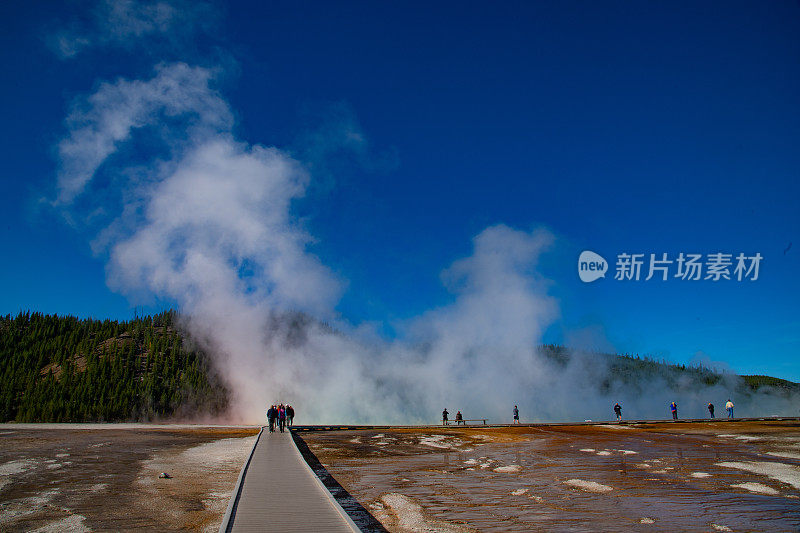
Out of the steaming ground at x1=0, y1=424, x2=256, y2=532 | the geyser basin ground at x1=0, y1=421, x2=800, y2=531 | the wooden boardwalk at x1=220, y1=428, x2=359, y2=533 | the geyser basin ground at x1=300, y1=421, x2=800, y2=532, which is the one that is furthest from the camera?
the geyser basin ground at x1=300, y1=421, x2=800, y2=532

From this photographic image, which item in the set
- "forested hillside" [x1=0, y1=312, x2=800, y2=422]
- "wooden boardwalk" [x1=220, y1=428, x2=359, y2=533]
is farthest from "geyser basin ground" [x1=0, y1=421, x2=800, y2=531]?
"forested hillside" [x1=0, y1=312, x2=800, y2=422]

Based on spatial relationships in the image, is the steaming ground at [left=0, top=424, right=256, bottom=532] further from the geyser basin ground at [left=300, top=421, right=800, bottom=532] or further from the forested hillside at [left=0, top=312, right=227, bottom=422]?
the forested hillside at [left=0, top=312, right=227, bottom=422]

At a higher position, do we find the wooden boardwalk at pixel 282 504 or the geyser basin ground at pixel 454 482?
the wooden boardwalk at pixel 282 504

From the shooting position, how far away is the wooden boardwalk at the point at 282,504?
33.3 ft

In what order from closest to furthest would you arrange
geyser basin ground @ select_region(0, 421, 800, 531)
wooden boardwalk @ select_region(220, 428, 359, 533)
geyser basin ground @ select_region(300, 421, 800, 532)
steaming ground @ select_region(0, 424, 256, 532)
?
wooden boardwalk @ select_region(220, 428, 359, 533), steaming ground @ select_region(0, 424, 256, 532), geyser basin ground @ select_region(0, 421, 800, 531), geyser basin ground @ select_region(300, 421, 800, 532)

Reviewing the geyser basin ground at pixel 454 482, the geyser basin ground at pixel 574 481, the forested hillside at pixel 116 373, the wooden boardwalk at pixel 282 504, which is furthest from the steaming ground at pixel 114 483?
the forested hillside at pixel 116 373

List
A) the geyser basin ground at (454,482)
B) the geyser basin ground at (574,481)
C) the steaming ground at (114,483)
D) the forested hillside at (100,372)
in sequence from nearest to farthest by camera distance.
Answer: the steaming ground at (114,483) < the geyser basin ground at (454,482) < the geyser basin ground at (574,481) < the forested hillside at (100,372)

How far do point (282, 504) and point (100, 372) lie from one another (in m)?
104

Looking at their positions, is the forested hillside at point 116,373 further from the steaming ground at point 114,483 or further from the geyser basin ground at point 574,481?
the geyser basin ground at point 574,481

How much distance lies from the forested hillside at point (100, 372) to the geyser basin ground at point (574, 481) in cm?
5913

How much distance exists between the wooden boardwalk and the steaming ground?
3.55ft

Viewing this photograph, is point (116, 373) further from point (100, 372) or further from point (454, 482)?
point (454, 482)

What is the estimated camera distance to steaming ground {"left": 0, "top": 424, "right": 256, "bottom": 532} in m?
12.8

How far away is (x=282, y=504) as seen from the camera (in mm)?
11977
